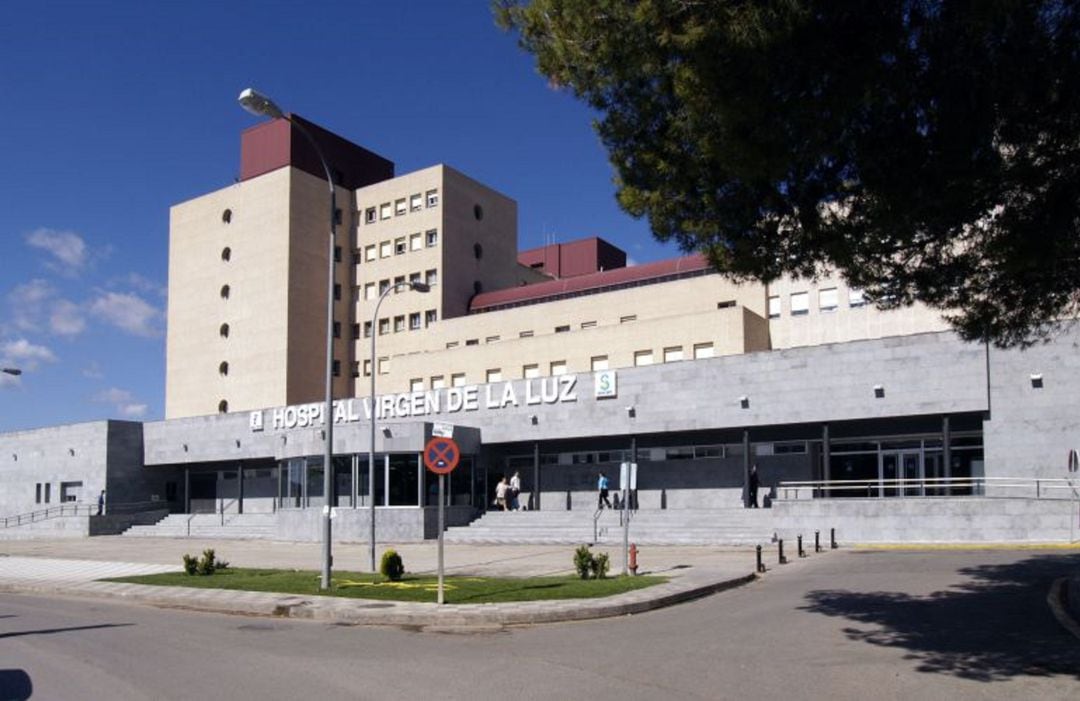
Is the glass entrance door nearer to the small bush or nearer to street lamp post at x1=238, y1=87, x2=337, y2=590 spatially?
the small bush

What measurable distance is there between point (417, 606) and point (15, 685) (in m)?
7.06

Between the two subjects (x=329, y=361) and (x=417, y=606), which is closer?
(x=417, y=606)

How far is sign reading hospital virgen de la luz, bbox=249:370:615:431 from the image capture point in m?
41.8

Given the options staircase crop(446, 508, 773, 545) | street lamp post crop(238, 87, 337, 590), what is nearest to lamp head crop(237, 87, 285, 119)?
street lamp post crop(238, 87, 337, 590)

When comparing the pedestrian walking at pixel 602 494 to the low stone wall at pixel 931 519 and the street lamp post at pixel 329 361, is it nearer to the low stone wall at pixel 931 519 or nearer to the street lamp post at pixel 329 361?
the low stone wall at pixel 931 519

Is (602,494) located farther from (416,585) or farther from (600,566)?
(416,585)

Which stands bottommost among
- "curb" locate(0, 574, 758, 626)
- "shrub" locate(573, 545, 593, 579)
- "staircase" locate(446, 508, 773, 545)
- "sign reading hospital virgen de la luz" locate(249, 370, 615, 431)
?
"staircase" locate(446, 508, 773, 545)

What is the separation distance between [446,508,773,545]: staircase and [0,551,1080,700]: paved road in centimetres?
1442

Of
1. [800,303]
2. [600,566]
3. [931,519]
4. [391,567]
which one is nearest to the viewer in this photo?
[600,566]

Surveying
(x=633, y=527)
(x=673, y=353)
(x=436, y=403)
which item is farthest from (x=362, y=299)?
(x=633, y=527)

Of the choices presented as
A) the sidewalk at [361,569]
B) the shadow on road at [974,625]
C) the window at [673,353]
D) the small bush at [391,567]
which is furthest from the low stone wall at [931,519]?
the small bush at [391,567]

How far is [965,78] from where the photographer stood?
955 centimetres

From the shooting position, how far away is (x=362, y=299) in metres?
63.6

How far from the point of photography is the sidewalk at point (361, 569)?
50.8ft
